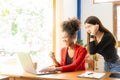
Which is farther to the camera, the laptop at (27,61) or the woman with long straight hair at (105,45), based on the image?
the woman with long straight hair at (105,45)

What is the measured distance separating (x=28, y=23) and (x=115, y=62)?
63.9 inches

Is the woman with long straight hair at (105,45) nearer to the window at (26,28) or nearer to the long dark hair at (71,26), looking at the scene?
the long dark hair at (71,26)

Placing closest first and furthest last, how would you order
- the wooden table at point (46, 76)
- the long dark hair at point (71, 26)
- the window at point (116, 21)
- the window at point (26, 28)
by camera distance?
the wooden table at point (46, 76) → the long dark hair at point (71, 26) → the window at point (26, 28) → the window at point (116, 21)

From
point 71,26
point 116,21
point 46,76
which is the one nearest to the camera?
point 46,76

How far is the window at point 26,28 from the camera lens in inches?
120

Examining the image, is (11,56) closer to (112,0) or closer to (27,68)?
(27,68)

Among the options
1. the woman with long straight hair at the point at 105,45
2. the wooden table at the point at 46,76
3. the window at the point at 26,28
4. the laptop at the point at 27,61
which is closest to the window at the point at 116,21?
the window at the point at 26,28

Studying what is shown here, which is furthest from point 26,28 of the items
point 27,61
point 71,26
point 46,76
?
point 46,76

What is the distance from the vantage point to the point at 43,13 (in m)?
3.78

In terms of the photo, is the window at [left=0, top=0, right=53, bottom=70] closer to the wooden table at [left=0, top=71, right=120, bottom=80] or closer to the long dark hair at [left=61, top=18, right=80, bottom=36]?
the wooden table at [left=0, top=71, right=120, bottom=80]

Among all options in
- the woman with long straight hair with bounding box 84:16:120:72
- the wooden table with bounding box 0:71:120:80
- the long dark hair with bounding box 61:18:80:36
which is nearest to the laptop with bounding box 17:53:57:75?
the wooden table with bounding box 0:71:120:80

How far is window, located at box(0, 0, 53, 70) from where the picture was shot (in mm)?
3047

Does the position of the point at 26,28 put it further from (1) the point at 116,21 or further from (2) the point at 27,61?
(1) the point at 116,21

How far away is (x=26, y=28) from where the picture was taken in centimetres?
347
